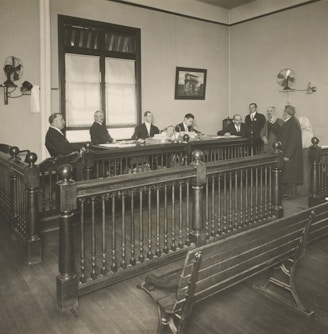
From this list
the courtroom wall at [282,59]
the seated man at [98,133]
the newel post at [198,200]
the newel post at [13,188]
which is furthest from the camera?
the courtroom wall at [282,59]

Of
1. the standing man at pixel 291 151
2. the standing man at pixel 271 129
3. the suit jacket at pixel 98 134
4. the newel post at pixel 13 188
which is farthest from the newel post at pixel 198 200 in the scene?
the standing man at pixel 271 129

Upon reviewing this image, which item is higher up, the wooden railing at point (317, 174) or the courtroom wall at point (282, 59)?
the courtroom wall at point (282, 59)

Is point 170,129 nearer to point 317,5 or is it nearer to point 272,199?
point 272,199

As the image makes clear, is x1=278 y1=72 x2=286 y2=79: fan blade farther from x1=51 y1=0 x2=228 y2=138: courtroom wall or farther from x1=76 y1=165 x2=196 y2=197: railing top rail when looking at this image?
x1=76 y1=165 x2=196 y2=197: railing top rail

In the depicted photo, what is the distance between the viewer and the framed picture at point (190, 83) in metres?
10.1

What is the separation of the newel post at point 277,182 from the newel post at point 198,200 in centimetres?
136

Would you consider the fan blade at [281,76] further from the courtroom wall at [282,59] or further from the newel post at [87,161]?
the newel post at [87,161]

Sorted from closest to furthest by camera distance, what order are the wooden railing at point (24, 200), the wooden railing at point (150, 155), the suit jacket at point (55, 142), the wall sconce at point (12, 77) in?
the wooden railing at point (24, 200) → the wooden railing at point (150, 155) → the suit jacket at point (55, 142) → the wall sconce at point (12, 77)

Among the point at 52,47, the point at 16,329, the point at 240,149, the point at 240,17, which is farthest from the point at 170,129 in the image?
the point at 240,17

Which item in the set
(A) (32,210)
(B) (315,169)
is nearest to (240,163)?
(B) (315,169)

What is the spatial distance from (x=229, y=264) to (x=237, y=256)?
0.08m

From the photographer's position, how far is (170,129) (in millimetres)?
6859

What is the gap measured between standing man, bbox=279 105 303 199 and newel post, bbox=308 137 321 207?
560mm

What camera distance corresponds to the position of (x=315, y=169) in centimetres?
564
